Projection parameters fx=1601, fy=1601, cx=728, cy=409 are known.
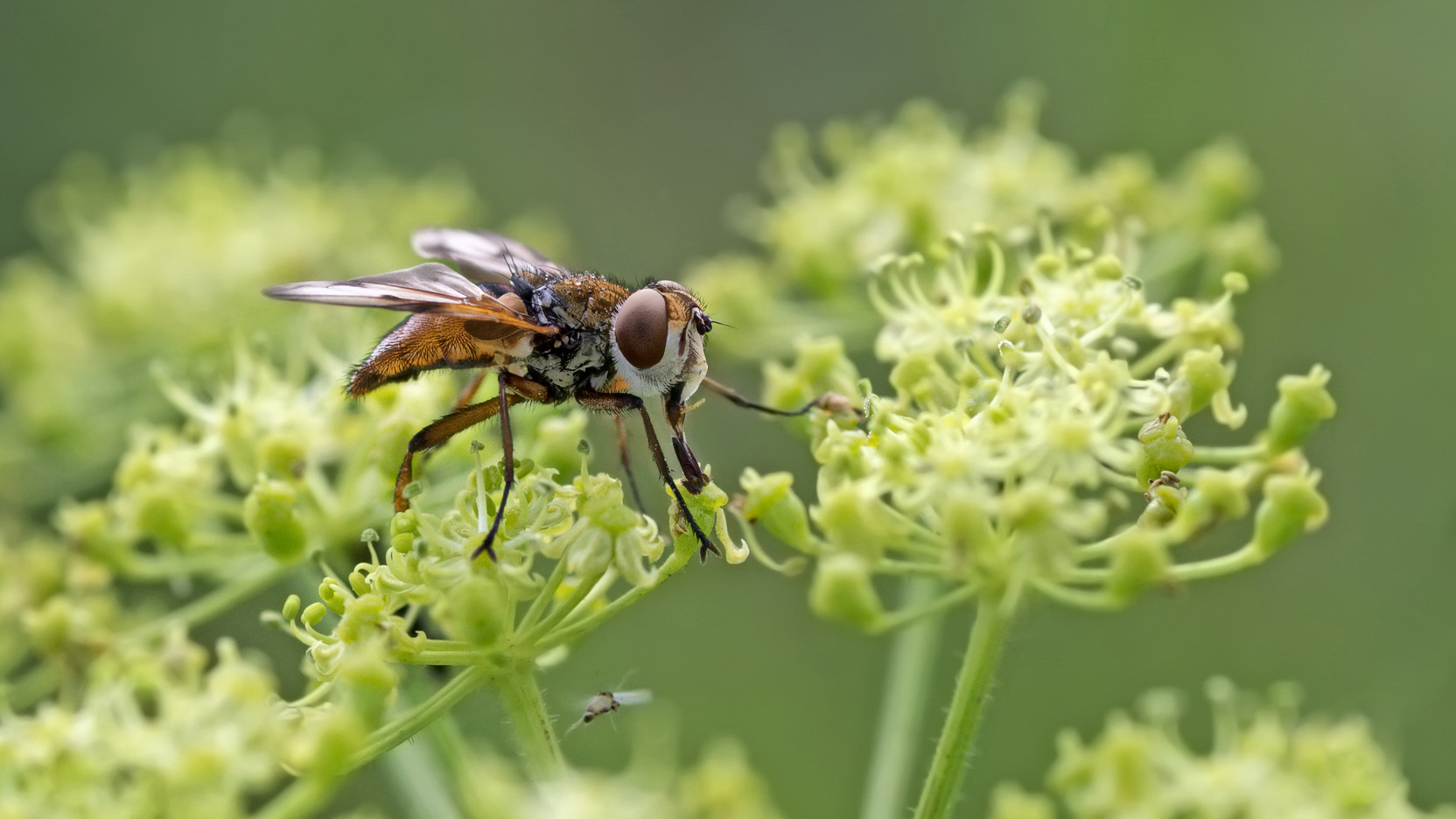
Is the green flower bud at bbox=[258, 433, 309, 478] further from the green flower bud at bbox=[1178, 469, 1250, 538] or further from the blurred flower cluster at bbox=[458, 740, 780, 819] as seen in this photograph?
the green flower bud at bbox=[1178, 469, 1250, 538]

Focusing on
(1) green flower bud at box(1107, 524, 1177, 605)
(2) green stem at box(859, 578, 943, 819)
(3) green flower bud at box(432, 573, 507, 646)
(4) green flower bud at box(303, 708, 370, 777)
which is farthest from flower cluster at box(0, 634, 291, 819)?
(1) green flower bud at box(1107, 524, 1177, 605)

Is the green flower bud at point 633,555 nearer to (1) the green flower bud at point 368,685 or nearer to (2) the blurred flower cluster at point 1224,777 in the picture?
(1) the green flower bud at point 368,685

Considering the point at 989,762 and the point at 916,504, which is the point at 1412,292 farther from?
the point at 916,504

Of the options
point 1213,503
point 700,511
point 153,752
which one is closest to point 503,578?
point 700,511

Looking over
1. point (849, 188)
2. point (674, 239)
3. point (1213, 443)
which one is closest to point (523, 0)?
point (674, 239)

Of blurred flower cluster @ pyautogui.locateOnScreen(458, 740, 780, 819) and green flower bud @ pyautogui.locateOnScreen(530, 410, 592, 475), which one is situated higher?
green flower bud @ pyautogui.locateOnScreen(530, 410, 592, 475)

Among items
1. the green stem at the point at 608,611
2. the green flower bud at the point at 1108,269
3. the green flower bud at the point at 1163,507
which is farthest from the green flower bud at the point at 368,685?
the green flower bud at the point at 1108,269
